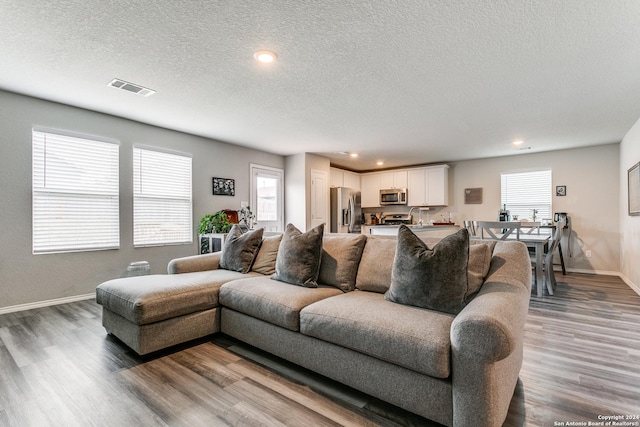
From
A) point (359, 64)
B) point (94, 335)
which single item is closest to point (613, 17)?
point (359, 64)

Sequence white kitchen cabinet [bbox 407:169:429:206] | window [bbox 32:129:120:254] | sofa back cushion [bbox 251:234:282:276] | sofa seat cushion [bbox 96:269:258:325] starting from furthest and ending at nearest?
white kitchen cabinet [bbox 407:169:429:206] → window [bbox 32:129:120:254] → sofa back cushion [bbox 251:234:282:276] → sofa seat cushion [bbox 96:269:258:325]

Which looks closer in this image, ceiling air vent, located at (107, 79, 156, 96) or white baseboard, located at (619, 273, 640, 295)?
ceiling air vent, located at (107, 79, 156, 96)

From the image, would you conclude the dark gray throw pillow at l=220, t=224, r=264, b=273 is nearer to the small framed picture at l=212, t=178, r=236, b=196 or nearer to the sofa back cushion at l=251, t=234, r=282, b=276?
the sofa back cushion at l=251, t=234, r=282, b=276

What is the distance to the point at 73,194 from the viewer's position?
3830mm

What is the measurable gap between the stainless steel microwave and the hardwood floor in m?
5.01

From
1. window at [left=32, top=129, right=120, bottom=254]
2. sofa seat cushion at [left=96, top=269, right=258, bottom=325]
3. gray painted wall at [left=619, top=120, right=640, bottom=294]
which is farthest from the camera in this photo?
gray painted wall at [left=619, top=120, right=640, bottom=294]

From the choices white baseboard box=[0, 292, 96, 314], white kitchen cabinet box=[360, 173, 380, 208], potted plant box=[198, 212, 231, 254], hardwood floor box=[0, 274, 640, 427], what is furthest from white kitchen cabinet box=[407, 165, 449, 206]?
white baseboard box=[0, 292, 96, 314]

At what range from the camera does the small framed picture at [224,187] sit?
5352 mm

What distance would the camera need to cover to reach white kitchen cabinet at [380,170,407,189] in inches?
306

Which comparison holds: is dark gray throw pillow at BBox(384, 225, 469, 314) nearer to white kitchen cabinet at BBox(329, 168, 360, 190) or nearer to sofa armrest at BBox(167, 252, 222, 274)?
sofa armrest at BBox(167, 252, 222, 274)

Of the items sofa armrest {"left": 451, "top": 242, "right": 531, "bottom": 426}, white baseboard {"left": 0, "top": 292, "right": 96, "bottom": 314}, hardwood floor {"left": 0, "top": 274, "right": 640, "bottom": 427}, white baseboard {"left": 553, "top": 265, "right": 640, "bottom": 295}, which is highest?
sofa armrest {"left": 451, "top": 242, "right": 531, "bottom": 426}

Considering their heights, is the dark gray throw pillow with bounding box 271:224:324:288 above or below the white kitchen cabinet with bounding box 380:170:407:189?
below

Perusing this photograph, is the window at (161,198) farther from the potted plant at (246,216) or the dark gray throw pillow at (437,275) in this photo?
the dark gray throw pillow at (437,275)

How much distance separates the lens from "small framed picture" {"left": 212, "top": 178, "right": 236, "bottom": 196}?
5352 millimetres
